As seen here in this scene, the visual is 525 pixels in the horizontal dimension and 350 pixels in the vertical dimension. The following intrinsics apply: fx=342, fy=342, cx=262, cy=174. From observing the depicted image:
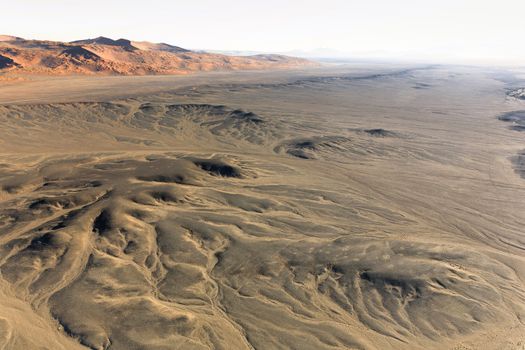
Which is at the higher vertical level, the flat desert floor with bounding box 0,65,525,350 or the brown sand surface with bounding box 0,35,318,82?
the brown sand surface with bounding box 0,35,318,82

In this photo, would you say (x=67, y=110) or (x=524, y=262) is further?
(x=67, y=110)

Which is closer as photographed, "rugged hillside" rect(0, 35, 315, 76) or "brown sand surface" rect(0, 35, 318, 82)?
"brown sand surface" rect(0, 35, 318, 82)

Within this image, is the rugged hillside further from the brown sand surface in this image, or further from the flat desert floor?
the flat desert floor

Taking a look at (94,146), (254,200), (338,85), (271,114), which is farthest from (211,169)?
(338,85)

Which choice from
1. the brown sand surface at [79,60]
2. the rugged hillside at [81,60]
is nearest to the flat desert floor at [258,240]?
the brown sand surface at [79,60]

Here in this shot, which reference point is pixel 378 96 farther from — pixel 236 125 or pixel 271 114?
pixel 236 125

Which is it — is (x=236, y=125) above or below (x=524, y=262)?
above

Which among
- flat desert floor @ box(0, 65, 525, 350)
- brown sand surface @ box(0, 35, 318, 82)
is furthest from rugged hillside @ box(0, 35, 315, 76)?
flat desert floor @ box(0, 65, 525, 350)

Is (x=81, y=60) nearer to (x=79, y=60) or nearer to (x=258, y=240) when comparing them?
(x=79, y=60)
